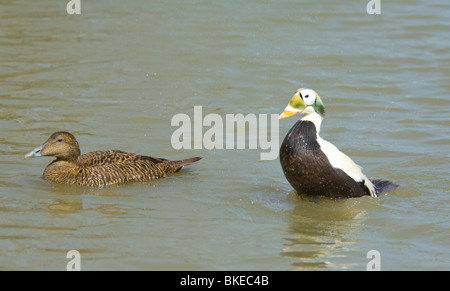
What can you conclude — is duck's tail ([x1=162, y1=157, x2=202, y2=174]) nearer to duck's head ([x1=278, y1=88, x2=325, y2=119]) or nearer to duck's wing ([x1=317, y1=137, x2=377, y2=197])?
duck's head ([x1=278, y1=88, x2=325, y2=119])

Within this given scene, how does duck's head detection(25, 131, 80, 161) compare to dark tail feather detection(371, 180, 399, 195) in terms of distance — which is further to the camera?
duck's head detection(25, 131, 80, 161)

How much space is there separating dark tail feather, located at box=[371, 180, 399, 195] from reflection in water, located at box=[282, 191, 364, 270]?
0.35m

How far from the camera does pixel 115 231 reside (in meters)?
6.86

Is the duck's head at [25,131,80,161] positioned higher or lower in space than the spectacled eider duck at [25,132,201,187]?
higher

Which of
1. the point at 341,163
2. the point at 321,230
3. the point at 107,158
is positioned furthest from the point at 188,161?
the point at 321,230

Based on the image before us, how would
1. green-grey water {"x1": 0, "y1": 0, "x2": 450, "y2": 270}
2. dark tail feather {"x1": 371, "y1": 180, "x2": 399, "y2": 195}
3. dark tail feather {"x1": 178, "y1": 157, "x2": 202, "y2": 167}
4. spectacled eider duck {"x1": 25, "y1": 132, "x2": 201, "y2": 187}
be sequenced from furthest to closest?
dark tail feather {"x1": 178, "y1": 157, "x2": 202, "y2": 167} < spectacled eider duck {"x1": 25, "y1": 132, "x2": 201, "y2": 187} < dark tail feather {"x1": 371, "y1": 180, "x2": 399, "y2": 195} < green-grey water {"x1": 0, "y1": 0, "x2": 450, "y2": 270}

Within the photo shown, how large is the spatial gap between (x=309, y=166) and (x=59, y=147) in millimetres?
2599

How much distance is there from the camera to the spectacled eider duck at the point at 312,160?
24.6ft

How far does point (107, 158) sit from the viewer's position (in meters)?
8.45

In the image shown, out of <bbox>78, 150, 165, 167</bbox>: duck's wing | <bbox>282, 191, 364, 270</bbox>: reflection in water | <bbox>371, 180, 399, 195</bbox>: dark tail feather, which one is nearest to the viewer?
<bbox>282, 191, 364, 270</bbox>: reflection in water

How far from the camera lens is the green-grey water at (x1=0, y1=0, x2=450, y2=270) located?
6652 mm

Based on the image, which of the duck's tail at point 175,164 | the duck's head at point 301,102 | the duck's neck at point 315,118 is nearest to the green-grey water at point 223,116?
the duck's tail at point 175,164

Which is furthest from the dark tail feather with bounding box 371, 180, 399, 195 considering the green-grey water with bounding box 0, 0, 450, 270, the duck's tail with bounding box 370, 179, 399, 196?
the green-grey water with bounding box 0, 0, 450, 270
